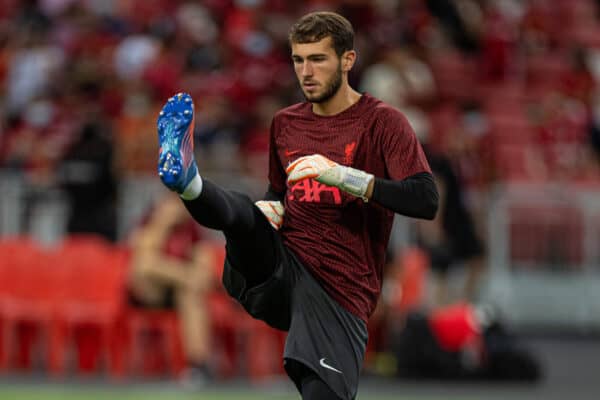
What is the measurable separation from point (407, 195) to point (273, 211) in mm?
706

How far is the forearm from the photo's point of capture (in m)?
5.24

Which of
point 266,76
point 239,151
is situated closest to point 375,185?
point 239,151

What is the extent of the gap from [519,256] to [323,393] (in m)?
9.48

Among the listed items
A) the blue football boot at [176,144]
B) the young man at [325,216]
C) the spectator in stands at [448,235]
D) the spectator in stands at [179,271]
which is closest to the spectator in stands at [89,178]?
the spectator in stands at [179,271]

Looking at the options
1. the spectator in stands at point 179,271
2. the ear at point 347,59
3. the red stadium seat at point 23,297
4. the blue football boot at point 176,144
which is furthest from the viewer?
the red stadium seat at point 23,297

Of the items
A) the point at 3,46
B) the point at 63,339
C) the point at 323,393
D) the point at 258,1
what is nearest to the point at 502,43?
the point at 258,1

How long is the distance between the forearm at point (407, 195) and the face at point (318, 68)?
50 cm

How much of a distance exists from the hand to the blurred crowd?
25.1 ft

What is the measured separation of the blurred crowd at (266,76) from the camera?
15094mm

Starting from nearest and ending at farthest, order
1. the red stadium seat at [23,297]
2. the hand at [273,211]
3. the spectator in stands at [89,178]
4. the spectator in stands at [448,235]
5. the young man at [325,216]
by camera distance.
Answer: the young man at [325,216]
the hand at [273,211]
the red stadium seat at [23,297]
the spectator in stands at [448,235]
the spectator in stands at [89,178]

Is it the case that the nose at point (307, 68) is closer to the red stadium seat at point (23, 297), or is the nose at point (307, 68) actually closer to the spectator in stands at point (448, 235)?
the red stadium seat at point (23, 297)

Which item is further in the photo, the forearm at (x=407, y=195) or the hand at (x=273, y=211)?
the hand at (x=273, y=211)

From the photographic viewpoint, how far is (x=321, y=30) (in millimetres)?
5473

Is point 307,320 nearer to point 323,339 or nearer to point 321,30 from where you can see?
point 323,339
